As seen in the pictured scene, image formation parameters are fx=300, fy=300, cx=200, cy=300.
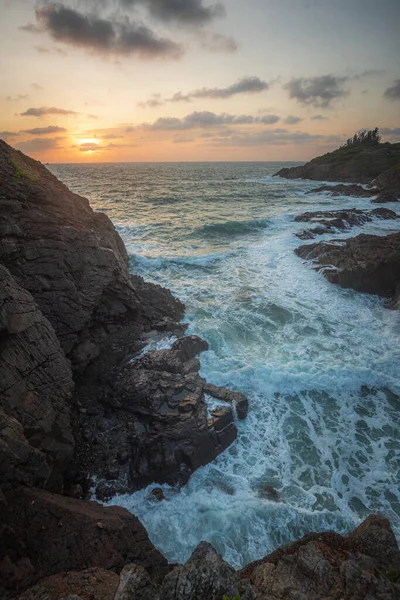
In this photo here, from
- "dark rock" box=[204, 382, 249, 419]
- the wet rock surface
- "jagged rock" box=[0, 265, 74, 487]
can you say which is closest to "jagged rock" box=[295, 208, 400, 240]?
"dark rock" box=[204, 382, 249, 419]

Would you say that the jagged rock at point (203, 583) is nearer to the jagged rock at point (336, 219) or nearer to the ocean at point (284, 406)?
the ocean at point (284, 406)

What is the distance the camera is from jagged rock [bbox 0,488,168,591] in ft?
19.0

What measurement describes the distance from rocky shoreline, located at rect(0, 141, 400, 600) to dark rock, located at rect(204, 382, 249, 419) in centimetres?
6

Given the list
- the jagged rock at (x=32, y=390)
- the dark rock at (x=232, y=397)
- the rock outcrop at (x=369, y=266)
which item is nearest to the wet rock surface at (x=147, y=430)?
the dark rock at (x=232, y=397)

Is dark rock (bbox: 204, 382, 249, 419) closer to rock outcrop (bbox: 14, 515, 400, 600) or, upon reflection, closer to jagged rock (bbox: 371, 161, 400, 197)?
rock outcrop (bbox: 14, 515, 400, 600)

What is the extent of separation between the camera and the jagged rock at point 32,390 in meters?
7.52

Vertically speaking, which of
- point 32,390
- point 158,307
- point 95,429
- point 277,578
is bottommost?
point 95,429

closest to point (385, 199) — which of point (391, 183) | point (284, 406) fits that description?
point (391, 183)

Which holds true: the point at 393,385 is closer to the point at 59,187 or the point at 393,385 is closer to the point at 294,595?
the point at 294,595

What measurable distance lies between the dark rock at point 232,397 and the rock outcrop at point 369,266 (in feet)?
47.4

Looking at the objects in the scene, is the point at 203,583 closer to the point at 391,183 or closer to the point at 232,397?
the point at 232,397

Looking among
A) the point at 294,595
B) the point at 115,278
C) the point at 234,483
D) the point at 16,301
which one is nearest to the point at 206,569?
the point at 294,595

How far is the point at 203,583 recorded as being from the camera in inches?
207

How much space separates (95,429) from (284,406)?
7847 mm
